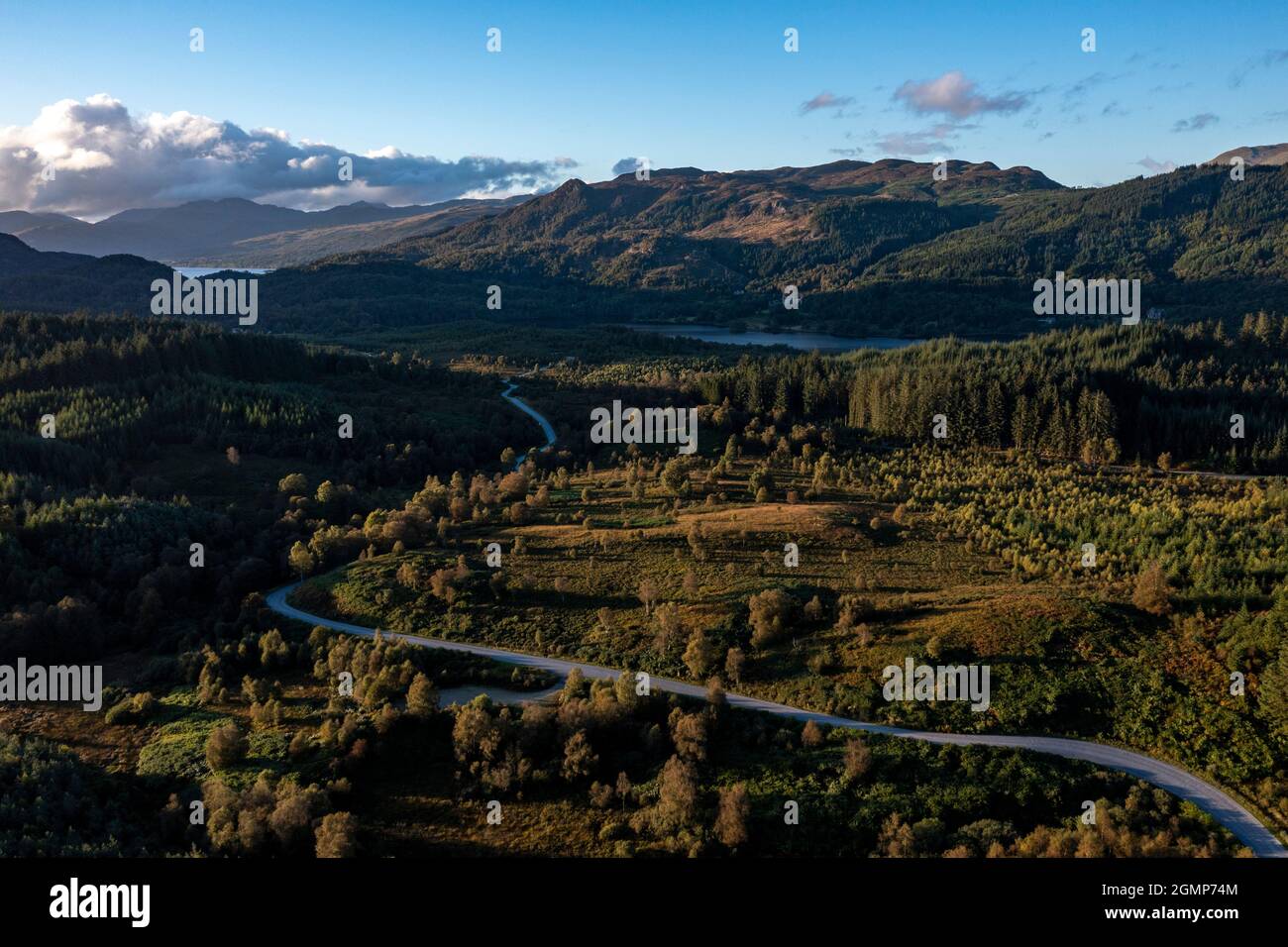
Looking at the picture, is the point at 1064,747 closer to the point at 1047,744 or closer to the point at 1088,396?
the point at 1047,744

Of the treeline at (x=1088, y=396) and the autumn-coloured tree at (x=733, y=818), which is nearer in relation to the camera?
the autumn-coloured tree at (x=733, y=818)

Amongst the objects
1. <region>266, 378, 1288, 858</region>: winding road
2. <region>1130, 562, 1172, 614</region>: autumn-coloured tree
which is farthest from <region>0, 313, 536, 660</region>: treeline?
<region>1130, 562, 1172, 614</region>: autumn-coloured tree

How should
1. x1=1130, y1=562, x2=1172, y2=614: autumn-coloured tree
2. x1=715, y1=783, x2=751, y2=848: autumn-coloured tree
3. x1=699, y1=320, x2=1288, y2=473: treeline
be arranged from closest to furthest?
x1=715, y1=783, x2=751, y2=848: autumn-coloured tree
x1=1130, y1=562, x2=1172, y2=614: autumn-coloured tree
x1=699, y1=320, x2=1288, y2=473: treeline

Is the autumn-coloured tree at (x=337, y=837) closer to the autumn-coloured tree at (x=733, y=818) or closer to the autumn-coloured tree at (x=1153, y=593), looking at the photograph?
the autumn-coloured tree at (x=733, y=818)

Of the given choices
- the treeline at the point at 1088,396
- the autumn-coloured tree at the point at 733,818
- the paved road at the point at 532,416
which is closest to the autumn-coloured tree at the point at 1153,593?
the autumn-coloured tree at the point at 733,818

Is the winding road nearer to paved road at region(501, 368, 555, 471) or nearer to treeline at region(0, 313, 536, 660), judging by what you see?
treeline at region(0, 313, 536, 660)

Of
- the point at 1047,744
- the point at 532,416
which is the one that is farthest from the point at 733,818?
the point at 532,416
